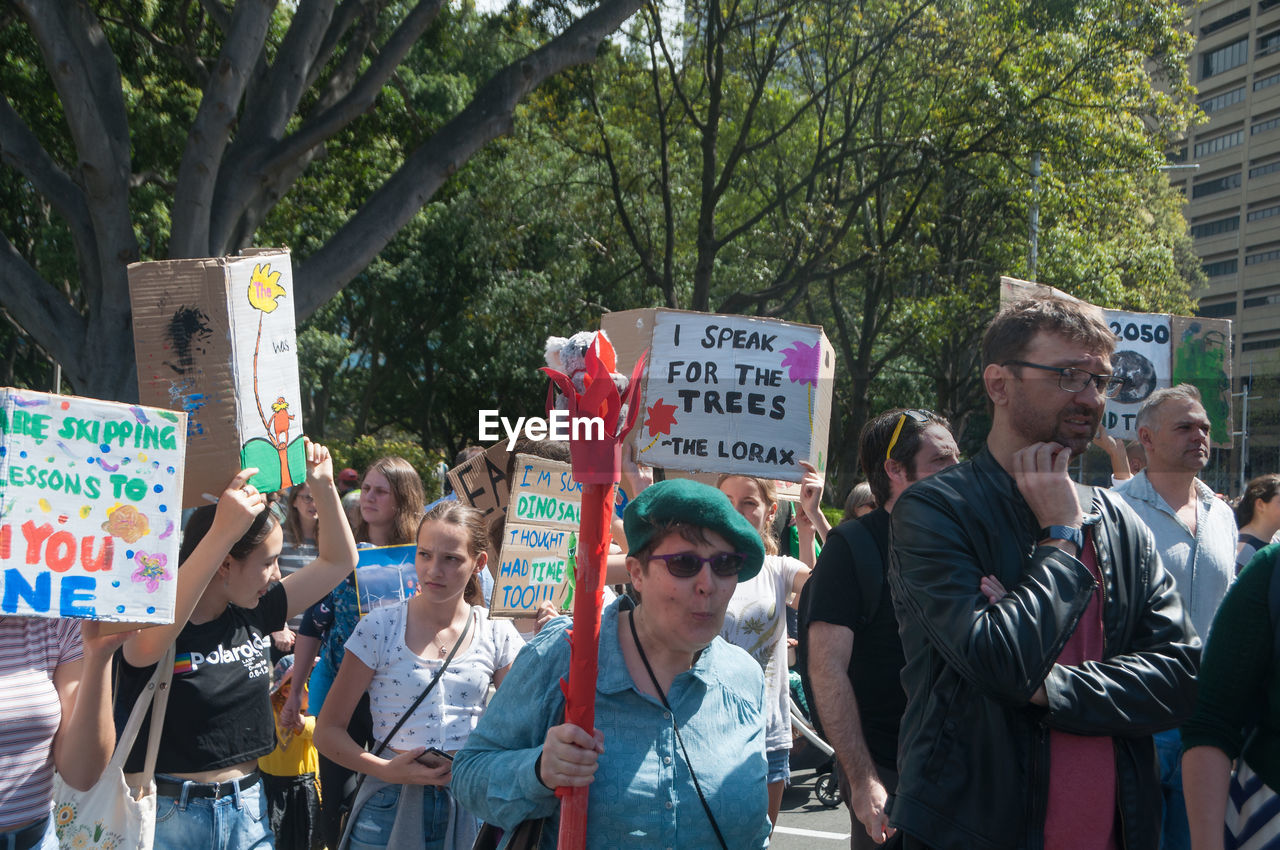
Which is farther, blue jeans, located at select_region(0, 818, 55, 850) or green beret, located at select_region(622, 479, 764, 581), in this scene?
blue jeans, located at select_region(0, 818, 55, 850)

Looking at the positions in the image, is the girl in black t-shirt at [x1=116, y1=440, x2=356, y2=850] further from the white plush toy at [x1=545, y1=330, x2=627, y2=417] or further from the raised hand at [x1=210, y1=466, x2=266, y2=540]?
the white plush toy at [x1=545, y1=330, x2=627, y2=417]

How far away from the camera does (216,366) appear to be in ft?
13.3

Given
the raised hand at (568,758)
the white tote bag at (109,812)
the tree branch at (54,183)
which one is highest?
the tree branch at (54,183)

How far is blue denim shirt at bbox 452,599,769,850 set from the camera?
7.39 feet

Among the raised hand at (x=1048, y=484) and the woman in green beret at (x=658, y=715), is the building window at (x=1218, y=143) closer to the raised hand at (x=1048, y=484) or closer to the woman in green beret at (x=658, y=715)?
the raised hand at (x=1048, y=484)

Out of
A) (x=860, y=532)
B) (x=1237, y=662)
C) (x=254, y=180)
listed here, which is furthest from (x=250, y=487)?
(x=254, y=180)

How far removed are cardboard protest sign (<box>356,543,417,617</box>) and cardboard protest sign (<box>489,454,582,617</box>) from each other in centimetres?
45

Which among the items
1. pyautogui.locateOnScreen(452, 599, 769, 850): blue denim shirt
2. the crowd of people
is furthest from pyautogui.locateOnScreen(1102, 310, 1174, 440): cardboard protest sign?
pyautogui.locateOnScreen(452, 599, 769, 850): blue denim shirt

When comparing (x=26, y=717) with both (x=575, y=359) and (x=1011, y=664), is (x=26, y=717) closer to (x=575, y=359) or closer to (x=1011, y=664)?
(x=575, y=359)

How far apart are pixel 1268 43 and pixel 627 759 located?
241 feet

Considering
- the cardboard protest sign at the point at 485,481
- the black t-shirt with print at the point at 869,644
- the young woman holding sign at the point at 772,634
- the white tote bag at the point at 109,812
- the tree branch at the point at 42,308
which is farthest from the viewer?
the tree branch at the point at 42,308

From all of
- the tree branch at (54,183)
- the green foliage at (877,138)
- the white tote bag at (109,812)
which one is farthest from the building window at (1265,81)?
the white tote bag at (109,812)

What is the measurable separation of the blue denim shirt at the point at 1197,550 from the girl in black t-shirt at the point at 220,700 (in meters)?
3.15

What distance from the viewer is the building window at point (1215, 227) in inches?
2696
